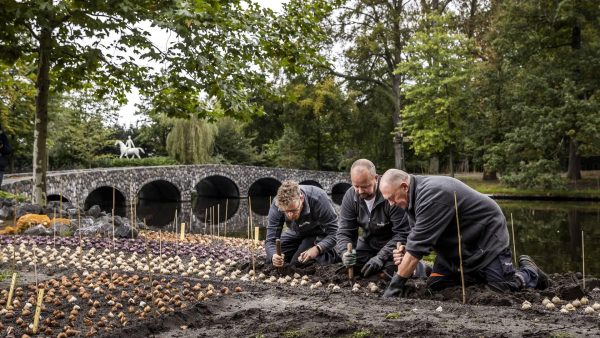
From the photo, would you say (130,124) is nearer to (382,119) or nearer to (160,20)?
(382,119)

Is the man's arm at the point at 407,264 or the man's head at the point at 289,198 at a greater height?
the man's head at the point at 289,198

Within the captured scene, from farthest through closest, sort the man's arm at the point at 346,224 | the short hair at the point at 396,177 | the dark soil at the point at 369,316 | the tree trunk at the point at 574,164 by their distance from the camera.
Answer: the tree trunk at the point at 574,164 → the man's arm at the point at 346,224 → the short hair at the point at 396,177 → the dark soil at the point at 369,316

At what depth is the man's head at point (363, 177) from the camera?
620 cm

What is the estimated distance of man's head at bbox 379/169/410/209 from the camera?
5.21 m

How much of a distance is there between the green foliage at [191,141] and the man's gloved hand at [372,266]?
1172 inches

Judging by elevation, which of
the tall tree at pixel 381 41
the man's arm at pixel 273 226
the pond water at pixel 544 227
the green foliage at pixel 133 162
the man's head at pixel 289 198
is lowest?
A: the pond water at pixel 544 227

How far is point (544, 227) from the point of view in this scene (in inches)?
637

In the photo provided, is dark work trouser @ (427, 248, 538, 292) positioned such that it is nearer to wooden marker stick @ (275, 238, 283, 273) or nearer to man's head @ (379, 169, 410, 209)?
man's head @ (379, 169, 410, 209)

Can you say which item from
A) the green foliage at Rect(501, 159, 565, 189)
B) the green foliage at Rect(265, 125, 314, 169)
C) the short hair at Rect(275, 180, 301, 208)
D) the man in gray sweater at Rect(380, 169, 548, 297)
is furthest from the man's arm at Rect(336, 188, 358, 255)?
the green foliage at Rect(265, 125, 314, 169)

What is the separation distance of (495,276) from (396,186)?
A: 50.4 inches

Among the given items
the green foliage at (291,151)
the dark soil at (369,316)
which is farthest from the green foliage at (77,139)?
the dark soil at (369,316)

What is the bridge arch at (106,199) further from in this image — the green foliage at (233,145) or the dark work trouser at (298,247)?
the dark work trouser at (298,247)

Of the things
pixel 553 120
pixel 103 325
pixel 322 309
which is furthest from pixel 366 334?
pixel 553 120

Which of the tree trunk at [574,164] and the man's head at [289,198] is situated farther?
the tree trunk at [574,164]
